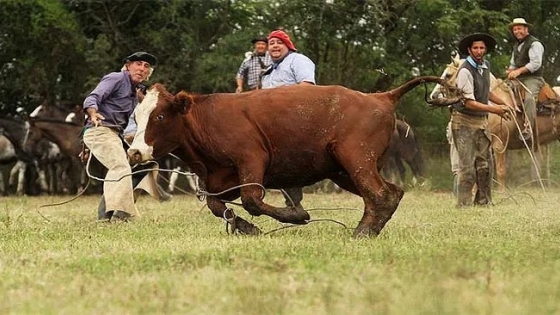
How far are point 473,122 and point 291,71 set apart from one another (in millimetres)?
3186

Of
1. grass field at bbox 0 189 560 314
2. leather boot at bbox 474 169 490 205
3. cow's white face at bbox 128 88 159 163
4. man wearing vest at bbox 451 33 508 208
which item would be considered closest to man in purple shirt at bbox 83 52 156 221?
A: grass field at bbox 0 189 560 314

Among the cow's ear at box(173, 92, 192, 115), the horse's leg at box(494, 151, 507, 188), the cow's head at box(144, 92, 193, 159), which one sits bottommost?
the horse's leg at box(494, 151, 507, 188)

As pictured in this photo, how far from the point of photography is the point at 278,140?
9672 millimetres

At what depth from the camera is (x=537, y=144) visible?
19.3 m

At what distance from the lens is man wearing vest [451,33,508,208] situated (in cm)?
1441

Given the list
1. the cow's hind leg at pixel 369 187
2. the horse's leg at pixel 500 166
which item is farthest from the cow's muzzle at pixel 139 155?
the horse's leg at pixel 500 166

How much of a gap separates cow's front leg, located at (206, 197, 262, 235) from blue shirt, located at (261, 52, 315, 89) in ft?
8.88

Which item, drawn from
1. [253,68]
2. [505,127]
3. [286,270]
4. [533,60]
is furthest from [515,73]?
[286,270]

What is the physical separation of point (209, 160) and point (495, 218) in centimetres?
377

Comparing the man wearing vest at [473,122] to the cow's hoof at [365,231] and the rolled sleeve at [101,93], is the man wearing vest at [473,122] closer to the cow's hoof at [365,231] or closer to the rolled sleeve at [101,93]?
the rolled sleeve at [101,93]

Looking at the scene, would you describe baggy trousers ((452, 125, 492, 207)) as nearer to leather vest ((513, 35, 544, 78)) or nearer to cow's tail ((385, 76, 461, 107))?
leather vest ((513, 35, 544, 78))

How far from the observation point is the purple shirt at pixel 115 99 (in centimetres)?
1277

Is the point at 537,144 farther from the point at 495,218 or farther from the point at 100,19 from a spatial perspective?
the point at 100,19

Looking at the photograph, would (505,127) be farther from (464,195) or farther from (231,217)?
(231,217)
